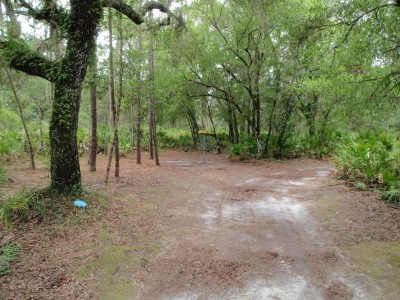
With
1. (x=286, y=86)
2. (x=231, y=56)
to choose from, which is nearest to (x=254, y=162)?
(x=286, y=86)

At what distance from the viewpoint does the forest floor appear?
3.68 m

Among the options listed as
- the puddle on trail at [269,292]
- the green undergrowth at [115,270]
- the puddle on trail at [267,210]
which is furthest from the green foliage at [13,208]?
the puddle on trail at [267,210]

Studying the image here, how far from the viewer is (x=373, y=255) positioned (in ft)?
15.3

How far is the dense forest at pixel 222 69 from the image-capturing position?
5.89 m

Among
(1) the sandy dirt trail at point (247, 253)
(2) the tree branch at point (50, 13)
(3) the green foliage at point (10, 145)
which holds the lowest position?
(1) the sandy dirt trail at point (247, 253)

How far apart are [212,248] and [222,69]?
12.8 m

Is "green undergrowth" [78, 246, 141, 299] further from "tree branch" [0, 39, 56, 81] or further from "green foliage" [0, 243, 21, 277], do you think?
"tree branch" [0, 39, 56, 81]

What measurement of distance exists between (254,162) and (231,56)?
5611 mm

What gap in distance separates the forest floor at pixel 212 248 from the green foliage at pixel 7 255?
0.09m

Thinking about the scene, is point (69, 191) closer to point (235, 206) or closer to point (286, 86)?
point (235, 206)

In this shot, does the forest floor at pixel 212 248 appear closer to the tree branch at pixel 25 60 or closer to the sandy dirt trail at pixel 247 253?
the sandy dirt trail at pixel 247 253

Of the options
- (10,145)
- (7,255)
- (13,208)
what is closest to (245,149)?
(10,145)

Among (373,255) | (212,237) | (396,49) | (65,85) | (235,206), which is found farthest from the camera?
(235,206)

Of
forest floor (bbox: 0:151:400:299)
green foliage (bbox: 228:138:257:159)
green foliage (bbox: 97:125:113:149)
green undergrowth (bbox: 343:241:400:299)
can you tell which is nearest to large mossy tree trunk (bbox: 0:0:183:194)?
forest floor (bbox: 0:151:400:299)
